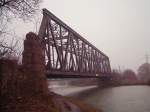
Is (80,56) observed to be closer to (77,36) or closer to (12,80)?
(77,36)

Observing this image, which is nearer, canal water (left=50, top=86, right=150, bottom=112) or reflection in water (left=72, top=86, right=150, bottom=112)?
reflection in water (left=72, top=86, right=150, bottom=112)

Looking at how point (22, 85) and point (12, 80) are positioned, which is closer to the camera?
point (12, 80)

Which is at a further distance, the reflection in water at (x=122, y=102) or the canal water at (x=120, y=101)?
the canal water at (x=120, y=101)

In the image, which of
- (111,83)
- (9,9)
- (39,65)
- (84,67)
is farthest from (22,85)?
(111,83)

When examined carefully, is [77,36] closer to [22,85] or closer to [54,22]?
[54,22]

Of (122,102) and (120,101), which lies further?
(120,101)

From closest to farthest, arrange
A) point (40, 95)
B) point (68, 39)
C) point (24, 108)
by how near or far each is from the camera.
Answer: point (24, 108), point (40, 95), point (68, 39)

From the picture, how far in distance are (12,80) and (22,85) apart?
1.59 meters

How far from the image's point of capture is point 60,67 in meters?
27.4

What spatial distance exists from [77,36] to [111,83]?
1643 inches

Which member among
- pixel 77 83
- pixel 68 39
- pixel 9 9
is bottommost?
pixel 77 83

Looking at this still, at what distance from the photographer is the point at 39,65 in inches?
599

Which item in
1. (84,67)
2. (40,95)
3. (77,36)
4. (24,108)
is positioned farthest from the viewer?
(84,67)

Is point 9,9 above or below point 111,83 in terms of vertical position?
above
